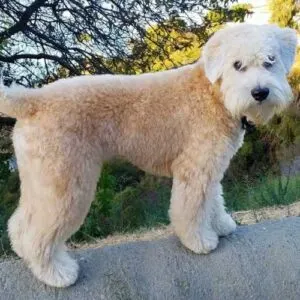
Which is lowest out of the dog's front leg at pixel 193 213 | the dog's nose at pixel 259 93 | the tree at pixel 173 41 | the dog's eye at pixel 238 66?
the dog's front leg at pixel 193 213

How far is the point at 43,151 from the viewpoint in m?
4.15

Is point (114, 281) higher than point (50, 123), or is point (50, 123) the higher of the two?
point (50, 123)

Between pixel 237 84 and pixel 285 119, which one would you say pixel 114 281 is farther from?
pixel 285 119

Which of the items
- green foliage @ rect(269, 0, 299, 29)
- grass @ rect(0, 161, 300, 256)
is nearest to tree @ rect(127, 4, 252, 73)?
grass @ rect(0, 161, 300, 256)

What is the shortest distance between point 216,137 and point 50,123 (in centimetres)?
115

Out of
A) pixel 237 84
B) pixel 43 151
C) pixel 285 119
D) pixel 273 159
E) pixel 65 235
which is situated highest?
pixel 237 84

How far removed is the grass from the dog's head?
5.59ft

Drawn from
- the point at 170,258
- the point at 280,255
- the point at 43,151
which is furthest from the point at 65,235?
the point at 280,255

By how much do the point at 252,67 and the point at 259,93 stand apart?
23cm

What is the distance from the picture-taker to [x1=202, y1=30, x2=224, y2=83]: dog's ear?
4.33m

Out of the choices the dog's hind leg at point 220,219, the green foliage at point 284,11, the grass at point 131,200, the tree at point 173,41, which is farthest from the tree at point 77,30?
the dog's hind leg at point 220,219

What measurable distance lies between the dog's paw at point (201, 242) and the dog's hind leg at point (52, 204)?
2.84 feet

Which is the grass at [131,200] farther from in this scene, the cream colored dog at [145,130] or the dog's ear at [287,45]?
the dog's ear at [287,45]

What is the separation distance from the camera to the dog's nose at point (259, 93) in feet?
13.4
